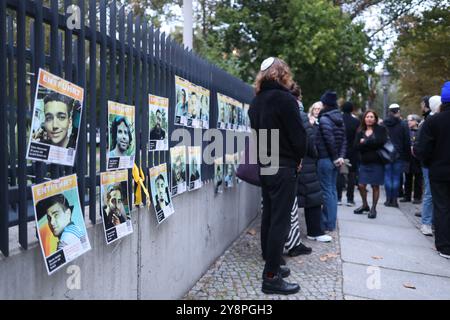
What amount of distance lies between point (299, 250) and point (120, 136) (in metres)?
3.02

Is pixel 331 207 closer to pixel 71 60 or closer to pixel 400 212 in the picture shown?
pixel 400 212

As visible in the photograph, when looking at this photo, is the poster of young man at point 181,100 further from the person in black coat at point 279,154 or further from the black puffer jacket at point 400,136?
the black puffer jacket at point 400,136

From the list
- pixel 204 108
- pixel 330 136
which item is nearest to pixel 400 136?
pixel 330 136

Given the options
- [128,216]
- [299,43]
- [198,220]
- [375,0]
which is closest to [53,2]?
[128,216]

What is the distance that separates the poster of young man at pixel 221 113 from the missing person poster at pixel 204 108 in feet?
1.23

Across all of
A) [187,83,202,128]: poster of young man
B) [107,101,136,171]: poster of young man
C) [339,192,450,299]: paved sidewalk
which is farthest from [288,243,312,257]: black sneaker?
[107,101,136,171]: poster of young man

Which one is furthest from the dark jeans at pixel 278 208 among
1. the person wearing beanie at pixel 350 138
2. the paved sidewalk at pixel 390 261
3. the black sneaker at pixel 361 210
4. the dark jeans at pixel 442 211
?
the person wearing beanie at pixel 350 138

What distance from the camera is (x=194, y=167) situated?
12.6 feet

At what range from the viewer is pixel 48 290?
2.00 metres

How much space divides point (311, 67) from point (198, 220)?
8.69 metres

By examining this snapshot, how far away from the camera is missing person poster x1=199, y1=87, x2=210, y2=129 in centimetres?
399

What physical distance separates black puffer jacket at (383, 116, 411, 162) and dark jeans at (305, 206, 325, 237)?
145 inches

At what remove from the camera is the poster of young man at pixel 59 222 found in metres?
1.89

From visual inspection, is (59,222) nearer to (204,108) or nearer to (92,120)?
(92,120)
